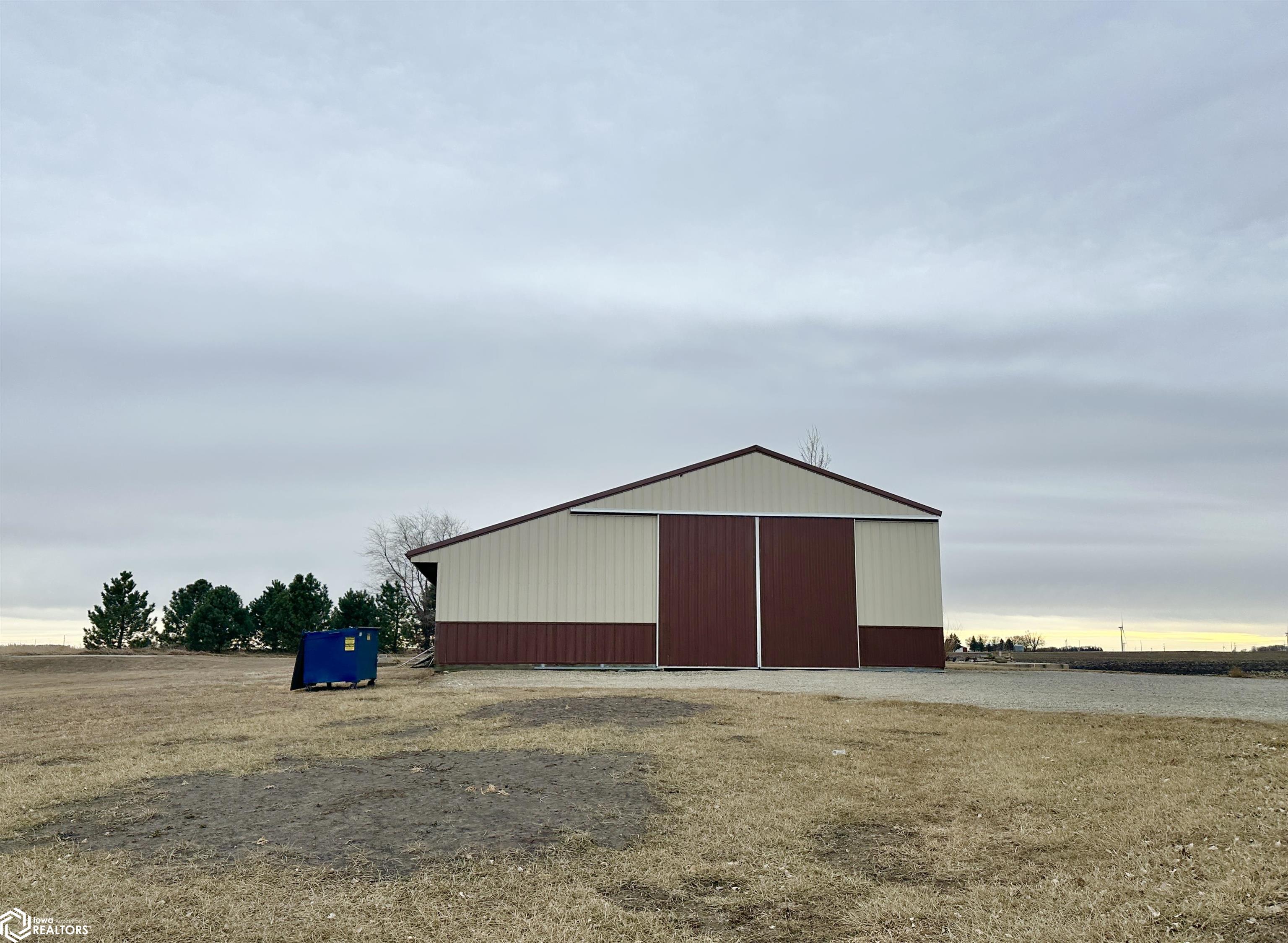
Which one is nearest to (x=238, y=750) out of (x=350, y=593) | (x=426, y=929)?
(x=426, y=929)

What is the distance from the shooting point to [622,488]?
85.3ft

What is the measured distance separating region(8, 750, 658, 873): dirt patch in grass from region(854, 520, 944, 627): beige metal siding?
58.2 ft

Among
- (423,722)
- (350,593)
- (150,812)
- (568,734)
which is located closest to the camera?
(150,812)

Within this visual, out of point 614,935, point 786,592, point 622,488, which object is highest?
point 622,488

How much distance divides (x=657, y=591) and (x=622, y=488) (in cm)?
308

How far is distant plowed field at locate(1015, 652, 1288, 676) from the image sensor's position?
3127 centimetres

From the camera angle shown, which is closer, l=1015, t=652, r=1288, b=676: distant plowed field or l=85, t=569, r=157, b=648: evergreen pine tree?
l=1015, t=652, r=1288, b=676: distant plowed field

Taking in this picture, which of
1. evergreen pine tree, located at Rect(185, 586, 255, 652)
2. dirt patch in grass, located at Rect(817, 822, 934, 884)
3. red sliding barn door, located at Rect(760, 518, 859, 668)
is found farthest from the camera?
evergreen pine tree, located at Rect(185, 586, 255, 652)

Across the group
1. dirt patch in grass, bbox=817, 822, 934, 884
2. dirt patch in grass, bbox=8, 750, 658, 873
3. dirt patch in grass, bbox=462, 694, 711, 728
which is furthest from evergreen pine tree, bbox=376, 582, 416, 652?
dirt patch in grass, bbox=817, 822, 934, 884

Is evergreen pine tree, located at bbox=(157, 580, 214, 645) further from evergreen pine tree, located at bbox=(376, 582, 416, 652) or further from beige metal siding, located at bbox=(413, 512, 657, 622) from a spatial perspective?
beige metal siding, located at bbox=(413, 512, 657, 622)

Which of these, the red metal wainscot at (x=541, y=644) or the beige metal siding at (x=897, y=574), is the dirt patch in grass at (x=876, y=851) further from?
the beige metal siding at (x=897, y=574)

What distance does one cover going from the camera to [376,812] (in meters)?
7.71

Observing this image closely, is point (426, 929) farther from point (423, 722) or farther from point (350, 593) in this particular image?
point (350, 593)

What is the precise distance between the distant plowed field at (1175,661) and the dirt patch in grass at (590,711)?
19.5 metres
